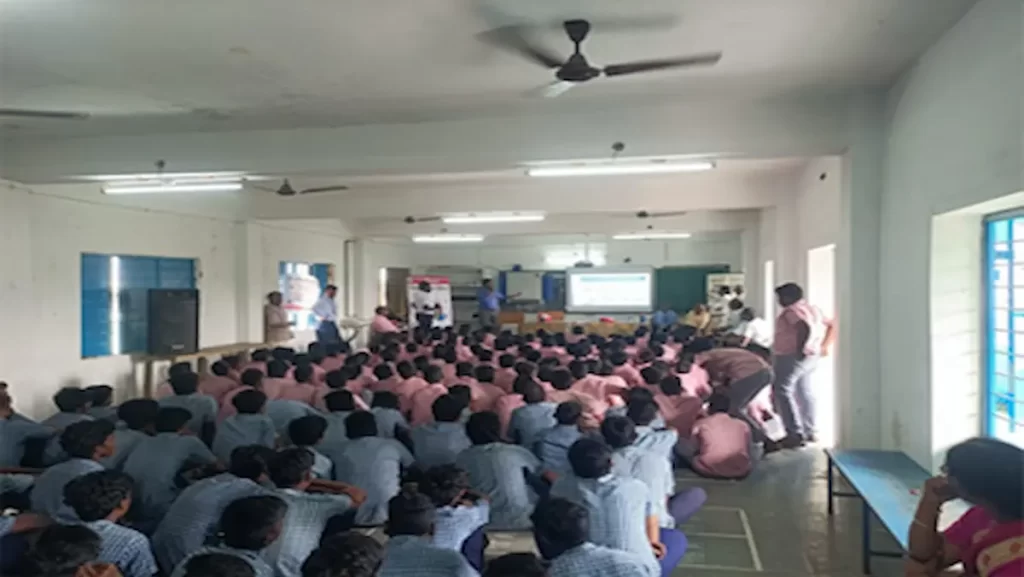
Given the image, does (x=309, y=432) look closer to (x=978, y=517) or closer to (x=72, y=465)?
(x=72, y=465)

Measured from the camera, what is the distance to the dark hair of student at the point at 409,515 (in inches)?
98.9

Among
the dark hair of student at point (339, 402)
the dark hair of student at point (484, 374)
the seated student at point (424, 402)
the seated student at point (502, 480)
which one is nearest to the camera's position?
the seated student at point (502, 480)

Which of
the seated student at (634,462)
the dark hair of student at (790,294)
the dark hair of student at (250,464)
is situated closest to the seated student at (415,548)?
the dark hair of student at (250,464)

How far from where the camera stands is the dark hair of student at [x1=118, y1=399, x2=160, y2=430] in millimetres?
4508

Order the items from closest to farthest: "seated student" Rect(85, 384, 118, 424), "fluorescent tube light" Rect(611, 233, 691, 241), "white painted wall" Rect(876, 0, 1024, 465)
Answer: "white painted wall" Rect(876, 0, 1024, 465)
"seated student" Rect(85, 384, 118, 424)
"fluorescent tube light" Rect(611, 233, 691, 241)

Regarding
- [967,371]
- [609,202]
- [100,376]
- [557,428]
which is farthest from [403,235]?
[967,371]

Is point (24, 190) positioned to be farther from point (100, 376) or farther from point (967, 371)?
point (967, 371)

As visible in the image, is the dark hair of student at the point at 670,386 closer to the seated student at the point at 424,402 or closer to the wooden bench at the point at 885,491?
the wooden bench at the point at 885,491

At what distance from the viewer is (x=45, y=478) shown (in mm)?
3291

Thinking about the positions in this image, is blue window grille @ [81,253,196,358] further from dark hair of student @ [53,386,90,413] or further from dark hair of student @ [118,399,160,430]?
dark hair of student @ [118,399,160,430]

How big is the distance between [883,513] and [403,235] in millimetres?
11334

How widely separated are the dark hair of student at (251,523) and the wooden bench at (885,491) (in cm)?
252

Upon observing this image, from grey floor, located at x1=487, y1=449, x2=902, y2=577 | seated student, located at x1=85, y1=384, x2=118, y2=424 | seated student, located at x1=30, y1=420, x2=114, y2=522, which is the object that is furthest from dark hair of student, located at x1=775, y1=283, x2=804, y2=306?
seated student, located at x1=85, y1=384, x2=118, y2=424

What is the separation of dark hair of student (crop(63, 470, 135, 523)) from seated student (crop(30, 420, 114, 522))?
11.2 inches
